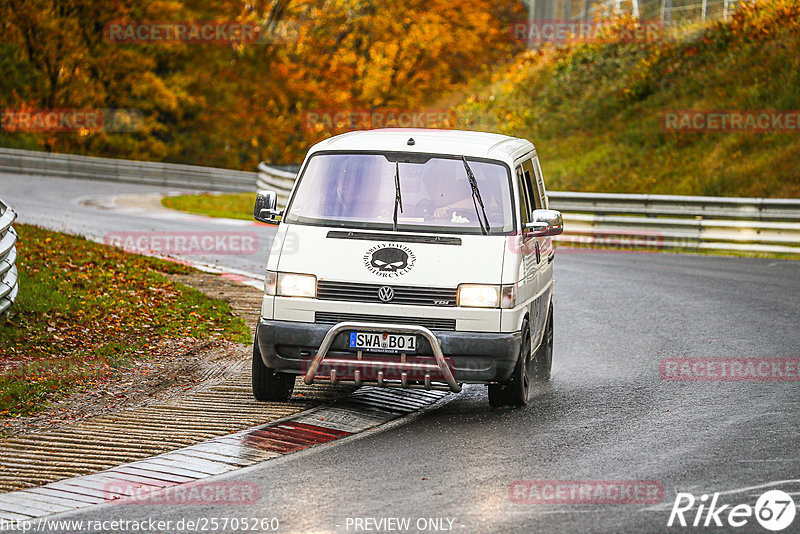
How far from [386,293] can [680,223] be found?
1583cm

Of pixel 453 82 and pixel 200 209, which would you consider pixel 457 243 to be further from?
pixel 453 82

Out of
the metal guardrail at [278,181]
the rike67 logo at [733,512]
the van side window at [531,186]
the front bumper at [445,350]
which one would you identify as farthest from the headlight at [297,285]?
the metal guardrail at [278,181]

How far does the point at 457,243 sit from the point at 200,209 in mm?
21728

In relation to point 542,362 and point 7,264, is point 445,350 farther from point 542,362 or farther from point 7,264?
point 7,264

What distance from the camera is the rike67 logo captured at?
6.32 metres

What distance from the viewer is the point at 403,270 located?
8.92 m

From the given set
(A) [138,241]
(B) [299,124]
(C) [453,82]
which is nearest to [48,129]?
(B) [299,124]

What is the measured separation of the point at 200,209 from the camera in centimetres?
3014

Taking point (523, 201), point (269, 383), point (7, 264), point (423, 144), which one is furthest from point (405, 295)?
point (7, 264)

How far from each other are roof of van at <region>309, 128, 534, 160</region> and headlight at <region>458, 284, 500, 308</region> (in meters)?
1.37

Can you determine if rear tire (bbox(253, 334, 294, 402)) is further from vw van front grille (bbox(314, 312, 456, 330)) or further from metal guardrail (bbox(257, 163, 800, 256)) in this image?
metal guardrail (bbox(257, 163, 800, 256))

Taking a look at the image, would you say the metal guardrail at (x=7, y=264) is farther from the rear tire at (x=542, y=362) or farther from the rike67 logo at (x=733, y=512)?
the rike67 logo at (x=733, y=512)

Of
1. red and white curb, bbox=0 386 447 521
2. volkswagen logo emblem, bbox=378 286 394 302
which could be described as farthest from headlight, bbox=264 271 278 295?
red and white curb, bbox=0 386 447 521

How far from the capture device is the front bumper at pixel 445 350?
8.81 metres
